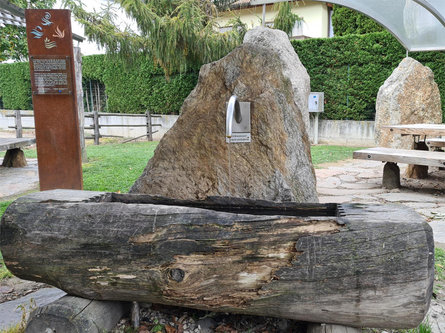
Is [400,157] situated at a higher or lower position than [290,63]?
lower

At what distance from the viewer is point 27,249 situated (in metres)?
1.86

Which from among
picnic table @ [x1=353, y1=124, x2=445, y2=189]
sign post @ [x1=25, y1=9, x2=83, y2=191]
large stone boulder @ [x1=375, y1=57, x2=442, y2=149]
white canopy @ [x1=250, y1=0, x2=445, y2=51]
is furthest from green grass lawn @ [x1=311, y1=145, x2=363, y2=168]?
sign post @ [x1=25, y1=9, x2=83, y2=191]

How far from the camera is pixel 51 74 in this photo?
4422mm

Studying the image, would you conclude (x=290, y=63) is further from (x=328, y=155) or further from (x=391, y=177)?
(x=328, y=155)

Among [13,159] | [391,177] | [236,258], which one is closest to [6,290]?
[236,258]

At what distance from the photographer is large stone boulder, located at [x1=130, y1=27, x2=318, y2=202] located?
9.22 ft

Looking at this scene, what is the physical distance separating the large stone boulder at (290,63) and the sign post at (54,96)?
7.99 ft

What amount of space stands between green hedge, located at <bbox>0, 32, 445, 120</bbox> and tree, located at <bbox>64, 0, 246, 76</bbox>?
0.85 metres

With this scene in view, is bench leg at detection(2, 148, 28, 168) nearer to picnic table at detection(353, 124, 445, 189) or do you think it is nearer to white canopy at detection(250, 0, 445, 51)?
white canopy at detection(250, 0, 445, 51)

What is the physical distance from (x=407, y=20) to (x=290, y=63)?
2.47 m

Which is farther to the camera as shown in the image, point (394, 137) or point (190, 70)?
point (190, 70)

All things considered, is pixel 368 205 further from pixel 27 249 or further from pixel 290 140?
pixel 27 249

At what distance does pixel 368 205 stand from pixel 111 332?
1.39m

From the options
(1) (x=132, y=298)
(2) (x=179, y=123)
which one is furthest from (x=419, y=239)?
(2) (x=179, y=123)
